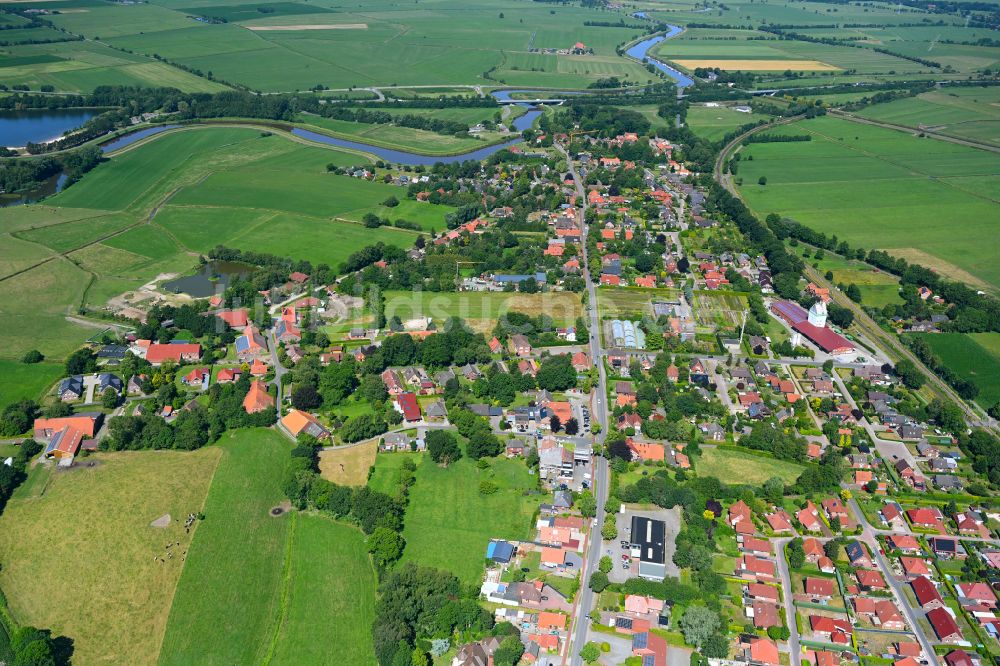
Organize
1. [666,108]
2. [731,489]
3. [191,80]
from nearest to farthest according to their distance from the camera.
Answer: [731,489] → [666,108] → [191,80]

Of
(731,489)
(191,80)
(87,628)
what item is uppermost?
(191,80)

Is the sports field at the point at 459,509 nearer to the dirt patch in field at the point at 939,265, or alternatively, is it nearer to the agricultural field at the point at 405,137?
the dirt patch in field at the point at 939,265

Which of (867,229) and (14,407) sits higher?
(867,229)

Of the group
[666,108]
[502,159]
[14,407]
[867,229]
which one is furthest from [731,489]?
[666,108]

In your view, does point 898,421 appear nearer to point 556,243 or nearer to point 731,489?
point 731,489

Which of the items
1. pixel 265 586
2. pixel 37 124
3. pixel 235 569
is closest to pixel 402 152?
pixel 37 124
